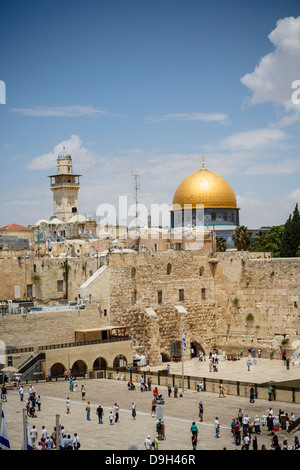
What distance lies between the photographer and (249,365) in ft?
151

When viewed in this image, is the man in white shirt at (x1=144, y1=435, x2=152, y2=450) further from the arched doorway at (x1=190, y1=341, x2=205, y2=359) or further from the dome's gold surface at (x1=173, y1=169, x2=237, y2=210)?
the dome's gold surface at (x1=173, y1=169, x2=237, y2=210)

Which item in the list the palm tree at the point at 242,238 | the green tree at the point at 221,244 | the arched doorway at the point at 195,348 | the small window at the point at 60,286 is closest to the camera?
the small window at the point at 60,286

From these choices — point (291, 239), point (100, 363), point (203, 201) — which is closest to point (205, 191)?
point (203, 201)

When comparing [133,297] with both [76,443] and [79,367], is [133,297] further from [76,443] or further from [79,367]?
[76,443]

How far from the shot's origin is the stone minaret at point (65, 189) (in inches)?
2895

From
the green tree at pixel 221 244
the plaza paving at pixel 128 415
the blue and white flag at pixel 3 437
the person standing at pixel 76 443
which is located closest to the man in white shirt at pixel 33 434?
the plaza paving at pixel 128 415

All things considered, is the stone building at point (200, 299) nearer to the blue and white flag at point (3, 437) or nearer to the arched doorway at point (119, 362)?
the arched doorway at point (119, 362)

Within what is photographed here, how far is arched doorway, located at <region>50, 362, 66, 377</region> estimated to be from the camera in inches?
1623

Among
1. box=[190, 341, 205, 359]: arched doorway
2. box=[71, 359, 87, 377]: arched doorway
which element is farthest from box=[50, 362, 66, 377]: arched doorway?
box=[190, 341, 205, 359]: arched doorway

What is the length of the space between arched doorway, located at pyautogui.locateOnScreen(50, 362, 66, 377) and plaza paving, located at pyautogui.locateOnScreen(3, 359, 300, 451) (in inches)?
86.5

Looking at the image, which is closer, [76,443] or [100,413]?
[76,443]

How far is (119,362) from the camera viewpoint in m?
44.2

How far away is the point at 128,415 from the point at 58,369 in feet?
33.7

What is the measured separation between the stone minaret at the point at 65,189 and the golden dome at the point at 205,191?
9.80 m
